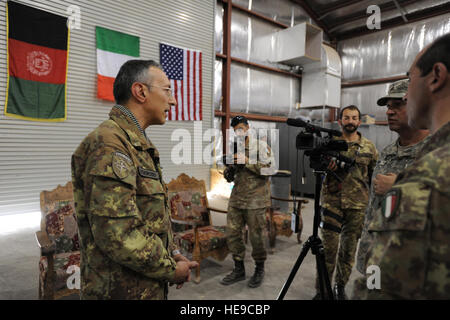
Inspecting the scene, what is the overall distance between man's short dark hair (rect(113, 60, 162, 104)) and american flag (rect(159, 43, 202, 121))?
4.60m

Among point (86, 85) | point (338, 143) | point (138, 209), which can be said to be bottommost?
point (138, 209)

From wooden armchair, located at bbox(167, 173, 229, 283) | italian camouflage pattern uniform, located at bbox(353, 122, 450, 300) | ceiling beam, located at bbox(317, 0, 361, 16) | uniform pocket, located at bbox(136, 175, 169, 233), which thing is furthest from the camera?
ceiling beam, located at bbox(317, 0, 361, 16)

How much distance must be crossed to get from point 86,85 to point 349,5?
7.25 metres

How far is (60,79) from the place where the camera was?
4418 mm

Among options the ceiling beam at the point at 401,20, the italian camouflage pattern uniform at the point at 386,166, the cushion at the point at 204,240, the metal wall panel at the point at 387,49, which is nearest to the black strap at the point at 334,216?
the italian camouflage pattern uniform at the point at 386,166

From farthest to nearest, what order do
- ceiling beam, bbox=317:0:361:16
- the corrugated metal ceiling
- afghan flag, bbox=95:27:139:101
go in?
ceiling beam, bbox=317:0:361:16 → the corrugated metal ceiling → afghan flag, bbox=95:27:139:101

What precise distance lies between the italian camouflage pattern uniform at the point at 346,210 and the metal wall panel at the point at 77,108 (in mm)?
4050

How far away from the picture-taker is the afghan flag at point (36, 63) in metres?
3.99

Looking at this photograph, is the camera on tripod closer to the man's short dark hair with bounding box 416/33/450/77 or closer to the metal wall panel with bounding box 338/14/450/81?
the man's short dark hair with bounding box 416/33/450/77

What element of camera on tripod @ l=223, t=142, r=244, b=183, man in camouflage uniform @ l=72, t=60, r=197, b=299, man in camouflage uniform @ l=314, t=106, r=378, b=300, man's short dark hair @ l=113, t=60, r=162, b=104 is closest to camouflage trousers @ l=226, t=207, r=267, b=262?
camera on tripod @ l=223, t=142, r=244, b=183

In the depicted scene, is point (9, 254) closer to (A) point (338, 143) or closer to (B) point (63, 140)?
(B) point (63, 140)

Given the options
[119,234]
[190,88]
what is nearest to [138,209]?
[119,234]

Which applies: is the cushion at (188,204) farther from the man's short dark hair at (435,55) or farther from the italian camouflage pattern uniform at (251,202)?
the man's short dark hair at (435,55)

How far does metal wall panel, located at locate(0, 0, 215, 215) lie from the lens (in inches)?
163
